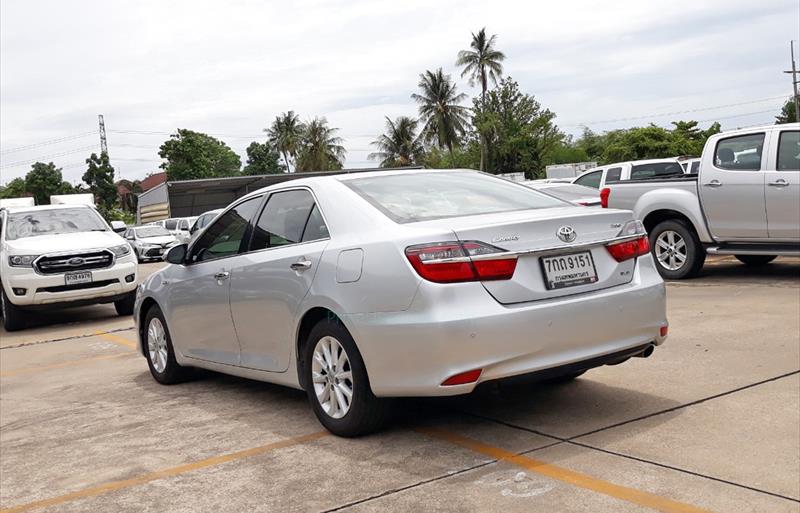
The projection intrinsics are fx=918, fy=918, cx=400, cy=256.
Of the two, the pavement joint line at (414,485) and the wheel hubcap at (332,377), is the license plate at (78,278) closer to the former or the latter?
the wheel hubcap at (332,377)

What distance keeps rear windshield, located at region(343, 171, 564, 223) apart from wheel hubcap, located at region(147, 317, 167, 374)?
2601 mm

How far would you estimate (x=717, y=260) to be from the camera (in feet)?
47.2

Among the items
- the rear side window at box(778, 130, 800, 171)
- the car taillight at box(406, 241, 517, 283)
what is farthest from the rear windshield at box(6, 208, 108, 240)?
the car taillight at box(406, 241, 517, 283)

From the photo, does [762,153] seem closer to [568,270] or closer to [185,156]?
[568,270]

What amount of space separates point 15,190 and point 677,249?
97807 mm

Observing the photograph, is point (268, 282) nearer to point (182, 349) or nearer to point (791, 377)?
point (182, 349)

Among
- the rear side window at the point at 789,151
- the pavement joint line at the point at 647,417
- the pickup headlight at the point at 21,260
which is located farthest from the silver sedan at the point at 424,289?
the pickup headlight at the point at 21,260

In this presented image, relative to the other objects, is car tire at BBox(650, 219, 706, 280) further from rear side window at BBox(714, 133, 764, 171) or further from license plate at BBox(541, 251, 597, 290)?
license plate at BBox(541, 251, 597, 290)

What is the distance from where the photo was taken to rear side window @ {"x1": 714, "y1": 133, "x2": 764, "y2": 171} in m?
11.2

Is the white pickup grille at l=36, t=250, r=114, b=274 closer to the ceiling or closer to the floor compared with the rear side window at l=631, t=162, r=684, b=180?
closer to the floor

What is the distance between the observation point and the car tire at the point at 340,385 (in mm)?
4930

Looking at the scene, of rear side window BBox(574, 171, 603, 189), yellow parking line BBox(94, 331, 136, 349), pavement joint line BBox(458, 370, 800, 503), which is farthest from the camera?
rear side window BBox(574, 171, 603, 189)

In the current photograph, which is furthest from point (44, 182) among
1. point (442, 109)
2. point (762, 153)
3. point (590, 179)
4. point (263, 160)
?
point (762, 153)

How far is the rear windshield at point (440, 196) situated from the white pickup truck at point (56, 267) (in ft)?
26.1
